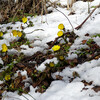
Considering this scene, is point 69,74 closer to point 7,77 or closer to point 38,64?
point 38,64

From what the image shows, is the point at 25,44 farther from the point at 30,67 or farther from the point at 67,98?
the point at 67,98

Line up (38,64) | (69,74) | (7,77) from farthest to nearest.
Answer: (38,64) < (7,77) < (69,74)

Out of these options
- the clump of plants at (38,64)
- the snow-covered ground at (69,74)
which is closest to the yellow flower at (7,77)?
the clump of plants at (38,64)

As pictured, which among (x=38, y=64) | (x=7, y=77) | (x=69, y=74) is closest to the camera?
(x=69, y=74)

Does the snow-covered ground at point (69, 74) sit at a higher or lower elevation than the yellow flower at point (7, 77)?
higher

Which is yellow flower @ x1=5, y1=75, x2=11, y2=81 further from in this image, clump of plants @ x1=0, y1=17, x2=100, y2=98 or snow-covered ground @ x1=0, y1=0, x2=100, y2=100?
snow-covered ground @ x1=0, y1=0, x2=100, y2=100

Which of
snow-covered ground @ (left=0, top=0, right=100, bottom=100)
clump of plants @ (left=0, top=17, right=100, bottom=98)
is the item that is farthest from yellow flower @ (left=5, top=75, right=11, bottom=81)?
snow-covered ground @ (left=0, top=0, right=100, bottom=100)

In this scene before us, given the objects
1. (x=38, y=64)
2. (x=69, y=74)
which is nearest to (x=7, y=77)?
(x=38, y=64)

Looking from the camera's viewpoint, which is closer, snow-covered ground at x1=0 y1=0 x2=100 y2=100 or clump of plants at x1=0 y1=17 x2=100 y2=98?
snow-covered ground at x1=0 y1=0 x2=100 y2=100

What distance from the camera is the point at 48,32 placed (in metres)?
2.34

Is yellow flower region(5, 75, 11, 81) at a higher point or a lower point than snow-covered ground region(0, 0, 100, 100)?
lower

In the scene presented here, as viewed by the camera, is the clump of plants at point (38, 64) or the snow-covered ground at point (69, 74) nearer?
the snow-covered ground at point (69, 74)

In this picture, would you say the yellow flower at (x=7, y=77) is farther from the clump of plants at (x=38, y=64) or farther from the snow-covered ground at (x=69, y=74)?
the snow-covered ground at (x=69, y=74)

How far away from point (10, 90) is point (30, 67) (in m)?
0.34
